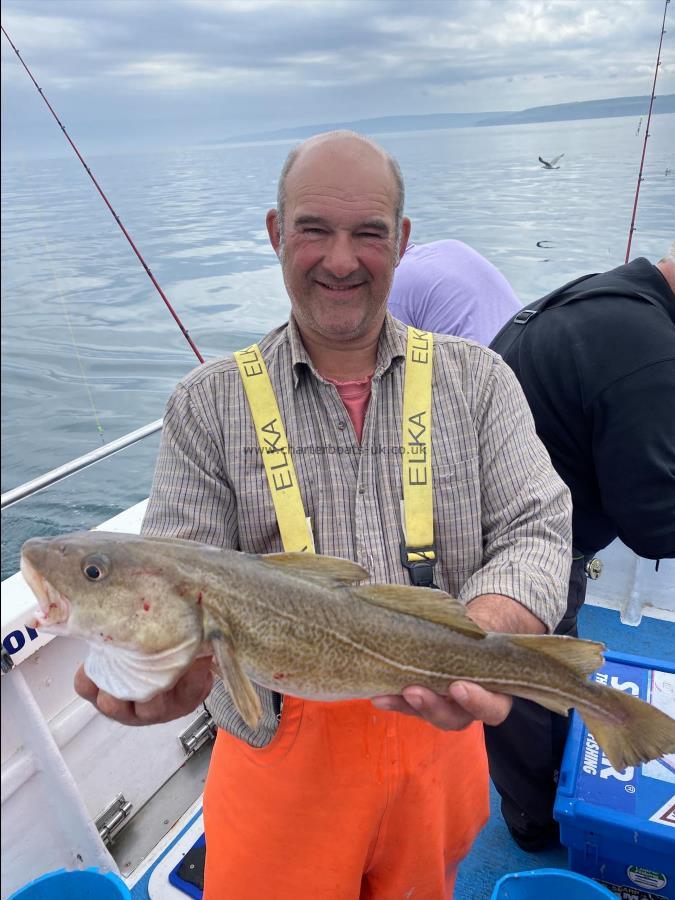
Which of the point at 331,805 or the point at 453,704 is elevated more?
the point at 453,704

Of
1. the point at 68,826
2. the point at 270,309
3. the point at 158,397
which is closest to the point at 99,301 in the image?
the point at 270,309

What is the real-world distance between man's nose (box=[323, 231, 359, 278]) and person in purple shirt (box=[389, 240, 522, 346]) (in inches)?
95.1

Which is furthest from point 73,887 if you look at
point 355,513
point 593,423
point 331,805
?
point 593,423

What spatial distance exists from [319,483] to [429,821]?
3.92 ft

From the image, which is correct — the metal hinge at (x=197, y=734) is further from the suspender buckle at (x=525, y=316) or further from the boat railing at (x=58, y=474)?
the suspender buckle at (x=525, y=316)

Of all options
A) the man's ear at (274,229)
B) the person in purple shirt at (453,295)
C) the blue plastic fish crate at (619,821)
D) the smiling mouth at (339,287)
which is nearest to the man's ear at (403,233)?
the smiling mouth at (339,287)

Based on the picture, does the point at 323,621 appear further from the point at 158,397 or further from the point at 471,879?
the point at 158,397

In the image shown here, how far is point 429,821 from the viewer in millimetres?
2168

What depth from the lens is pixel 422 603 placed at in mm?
1752

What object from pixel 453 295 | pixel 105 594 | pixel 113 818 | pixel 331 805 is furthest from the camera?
pixel 453 295

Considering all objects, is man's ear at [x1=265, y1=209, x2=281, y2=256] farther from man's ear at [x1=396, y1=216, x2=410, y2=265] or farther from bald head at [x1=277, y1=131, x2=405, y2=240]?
man's ear at [x1=396, y1=216, x2=410, y2=265]

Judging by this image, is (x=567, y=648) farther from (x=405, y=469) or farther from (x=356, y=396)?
(x=356, y=396)

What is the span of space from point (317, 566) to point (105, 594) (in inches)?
21.3

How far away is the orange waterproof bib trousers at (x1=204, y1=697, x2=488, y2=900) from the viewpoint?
206 cm
